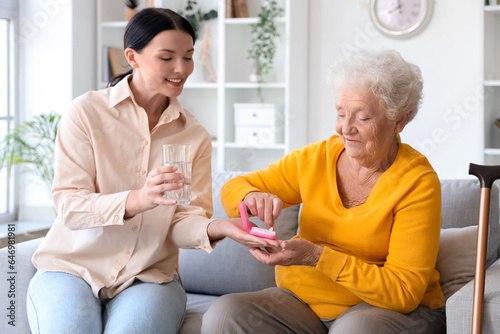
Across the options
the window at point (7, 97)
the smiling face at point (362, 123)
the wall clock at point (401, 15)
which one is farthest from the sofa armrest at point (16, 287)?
the wall clock at point (401, 15)

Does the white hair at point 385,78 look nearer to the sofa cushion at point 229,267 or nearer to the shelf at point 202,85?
the sofa cushion at point 229,267

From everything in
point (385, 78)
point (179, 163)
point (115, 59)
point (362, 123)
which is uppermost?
point (115, 59)

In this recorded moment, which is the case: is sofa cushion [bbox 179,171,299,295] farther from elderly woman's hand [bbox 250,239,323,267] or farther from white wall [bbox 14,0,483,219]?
white wall [bbox 14,0,483,219]

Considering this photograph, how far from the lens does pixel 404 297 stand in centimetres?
178

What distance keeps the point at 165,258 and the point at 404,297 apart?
76 cm

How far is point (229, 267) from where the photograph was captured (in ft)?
7.98

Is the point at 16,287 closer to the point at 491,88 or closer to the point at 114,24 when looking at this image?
the point at 114,24

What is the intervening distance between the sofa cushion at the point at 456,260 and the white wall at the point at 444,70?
1825 millimetres

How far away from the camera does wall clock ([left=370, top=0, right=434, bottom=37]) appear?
3.99 m

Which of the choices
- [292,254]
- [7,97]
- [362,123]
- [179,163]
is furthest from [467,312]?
[7,97]

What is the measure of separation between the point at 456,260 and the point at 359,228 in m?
0.43

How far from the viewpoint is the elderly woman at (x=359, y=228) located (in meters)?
1.79

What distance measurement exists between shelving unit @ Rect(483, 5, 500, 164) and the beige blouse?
2.37 metres

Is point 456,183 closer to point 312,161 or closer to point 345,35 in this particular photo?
point 312,161
